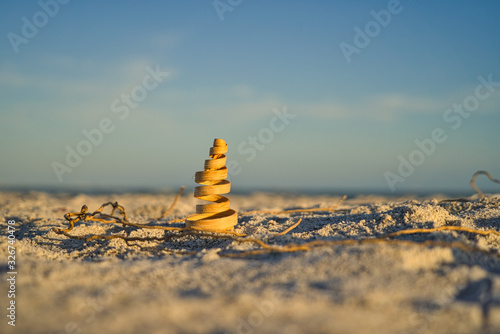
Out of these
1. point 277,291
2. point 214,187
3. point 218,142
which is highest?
point 218,142

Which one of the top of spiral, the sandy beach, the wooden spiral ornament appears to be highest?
the top of spiral

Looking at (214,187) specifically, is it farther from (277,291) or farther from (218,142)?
(277,291)

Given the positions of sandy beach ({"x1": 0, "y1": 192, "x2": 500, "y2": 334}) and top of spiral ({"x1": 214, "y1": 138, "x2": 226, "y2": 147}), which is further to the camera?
top of spiral ({"x1": 214, "y1": 138, "x2": 226, "y2": 147})

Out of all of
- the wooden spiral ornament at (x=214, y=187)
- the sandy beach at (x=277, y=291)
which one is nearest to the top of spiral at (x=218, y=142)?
the wooden spiral ornament at (x=214, y=187)

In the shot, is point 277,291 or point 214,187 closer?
point 277,291

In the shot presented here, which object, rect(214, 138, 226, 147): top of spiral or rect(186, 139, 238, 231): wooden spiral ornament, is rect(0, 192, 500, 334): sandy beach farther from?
rect(214, 138, 226, 147): top of spiral

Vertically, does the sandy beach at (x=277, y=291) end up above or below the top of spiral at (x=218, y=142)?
below

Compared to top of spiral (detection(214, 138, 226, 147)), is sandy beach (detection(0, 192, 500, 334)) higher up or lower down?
lower down

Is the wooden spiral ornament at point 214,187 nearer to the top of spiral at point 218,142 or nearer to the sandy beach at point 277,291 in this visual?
the top of spiral at point 218,142

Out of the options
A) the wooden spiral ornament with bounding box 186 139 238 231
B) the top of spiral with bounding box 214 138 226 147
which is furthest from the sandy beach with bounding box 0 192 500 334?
the top of spiral with bounding box 214 138 226 147

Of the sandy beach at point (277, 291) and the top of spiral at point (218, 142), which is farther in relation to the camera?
the top of spiral at point (218, 142)

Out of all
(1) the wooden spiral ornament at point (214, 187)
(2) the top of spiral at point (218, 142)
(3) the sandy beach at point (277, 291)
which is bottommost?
(3) the sandy beach at point (277, 291)

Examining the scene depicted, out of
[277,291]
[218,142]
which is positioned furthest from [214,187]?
[277,291]
